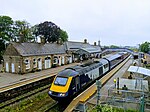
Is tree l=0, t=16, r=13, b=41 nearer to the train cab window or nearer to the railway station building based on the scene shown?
the railway station building

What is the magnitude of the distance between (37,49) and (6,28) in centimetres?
1706

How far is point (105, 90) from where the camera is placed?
57.2 ft

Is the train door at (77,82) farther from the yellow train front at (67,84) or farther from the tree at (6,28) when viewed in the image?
the tree at (6,28)

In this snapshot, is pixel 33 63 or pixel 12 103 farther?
pixel 33 63

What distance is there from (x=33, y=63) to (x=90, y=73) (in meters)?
13.7

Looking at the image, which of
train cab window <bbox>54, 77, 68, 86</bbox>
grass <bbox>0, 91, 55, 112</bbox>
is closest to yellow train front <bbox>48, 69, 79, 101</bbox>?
train cab window <bbox>54, 77, 68, 86</bbox>

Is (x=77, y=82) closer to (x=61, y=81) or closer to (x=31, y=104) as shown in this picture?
(x=61, y=81)

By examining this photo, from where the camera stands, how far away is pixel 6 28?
1772 inches

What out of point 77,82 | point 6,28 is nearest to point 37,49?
point 6,28

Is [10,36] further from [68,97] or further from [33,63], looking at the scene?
[68,97]

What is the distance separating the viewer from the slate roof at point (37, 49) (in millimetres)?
28847

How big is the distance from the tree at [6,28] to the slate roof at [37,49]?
1299 cm

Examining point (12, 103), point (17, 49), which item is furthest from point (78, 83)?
point (17, 49)

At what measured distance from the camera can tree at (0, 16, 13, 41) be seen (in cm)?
4377
